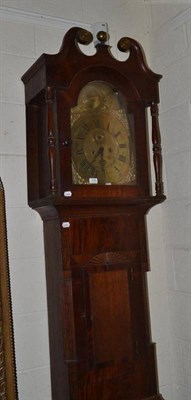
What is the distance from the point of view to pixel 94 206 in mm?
1312

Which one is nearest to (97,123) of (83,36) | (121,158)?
(121,158)

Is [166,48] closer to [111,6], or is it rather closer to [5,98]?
[111,6]

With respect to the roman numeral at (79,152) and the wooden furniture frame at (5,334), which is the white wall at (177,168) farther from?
the wooden furniture frame at (5,334)

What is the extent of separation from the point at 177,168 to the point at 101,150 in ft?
1.40

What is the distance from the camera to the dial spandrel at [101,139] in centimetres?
133

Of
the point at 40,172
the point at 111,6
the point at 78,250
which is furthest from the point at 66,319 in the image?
the point at 111,6

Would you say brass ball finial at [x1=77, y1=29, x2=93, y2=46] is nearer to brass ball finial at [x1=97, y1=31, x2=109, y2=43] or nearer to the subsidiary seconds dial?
brass ball finial at [x1=97, y1=31, x2=109, y2=43]

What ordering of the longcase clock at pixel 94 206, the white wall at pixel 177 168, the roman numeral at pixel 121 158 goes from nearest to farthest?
the longcase clock at pixel 94 206
the roman numeral at pixel 121 158
the white wall at pixel 177 168

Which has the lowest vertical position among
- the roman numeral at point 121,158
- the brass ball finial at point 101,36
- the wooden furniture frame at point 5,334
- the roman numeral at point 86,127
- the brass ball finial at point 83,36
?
the wooden furniture frame at point 5,334

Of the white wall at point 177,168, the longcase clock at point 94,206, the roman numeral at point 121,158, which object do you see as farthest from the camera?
the white wall at point 177,168

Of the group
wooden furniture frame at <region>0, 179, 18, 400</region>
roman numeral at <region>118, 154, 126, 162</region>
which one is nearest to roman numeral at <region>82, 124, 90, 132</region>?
roman numeral at <region>118, 154, 126, 162</region>

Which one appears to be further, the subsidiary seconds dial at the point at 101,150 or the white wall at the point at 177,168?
the white wall at the point at 177,168

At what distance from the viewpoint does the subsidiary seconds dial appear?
1322 millimetres

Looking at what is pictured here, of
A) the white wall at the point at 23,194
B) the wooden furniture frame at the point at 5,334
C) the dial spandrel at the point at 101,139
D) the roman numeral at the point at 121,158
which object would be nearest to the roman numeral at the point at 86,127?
the dial spandrel at the point at 101,139
